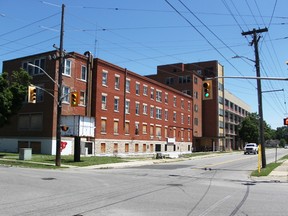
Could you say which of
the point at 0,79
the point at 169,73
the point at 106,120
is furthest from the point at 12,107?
the point at 169,73

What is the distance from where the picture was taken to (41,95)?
41656 millimetres

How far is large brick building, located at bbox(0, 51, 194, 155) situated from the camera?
135 ft

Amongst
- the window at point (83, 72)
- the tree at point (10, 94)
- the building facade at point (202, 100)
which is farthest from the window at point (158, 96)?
the tree at point (10, 94)

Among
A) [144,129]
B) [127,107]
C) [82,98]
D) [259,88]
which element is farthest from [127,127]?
[259,88]

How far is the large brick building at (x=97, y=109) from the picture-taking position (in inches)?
1615

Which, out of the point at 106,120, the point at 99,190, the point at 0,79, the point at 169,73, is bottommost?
the point at 99,190

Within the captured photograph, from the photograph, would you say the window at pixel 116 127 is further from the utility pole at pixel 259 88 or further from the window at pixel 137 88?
the utility pole at pixel 259 88

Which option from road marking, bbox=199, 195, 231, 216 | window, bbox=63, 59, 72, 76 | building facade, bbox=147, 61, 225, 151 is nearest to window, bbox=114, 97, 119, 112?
window, bbox=63, 59, 72, 76

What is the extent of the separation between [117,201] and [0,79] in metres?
27.8

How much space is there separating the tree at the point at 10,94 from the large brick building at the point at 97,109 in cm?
190

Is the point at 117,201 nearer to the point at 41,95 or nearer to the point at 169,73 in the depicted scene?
the point at 41,95

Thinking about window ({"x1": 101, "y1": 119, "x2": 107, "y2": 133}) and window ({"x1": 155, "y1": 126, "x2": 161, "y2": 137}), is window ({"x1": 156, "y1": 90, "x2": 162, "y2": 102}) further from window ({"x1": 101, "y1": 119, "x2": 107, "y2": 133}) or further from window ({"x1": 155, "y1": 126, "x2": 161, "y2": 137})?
window ({"x1": 101, "y1": 119, "x2": 107, "y2": 133})

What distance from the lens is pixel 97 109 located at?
149 feet

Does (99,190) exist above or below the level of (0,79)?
below
